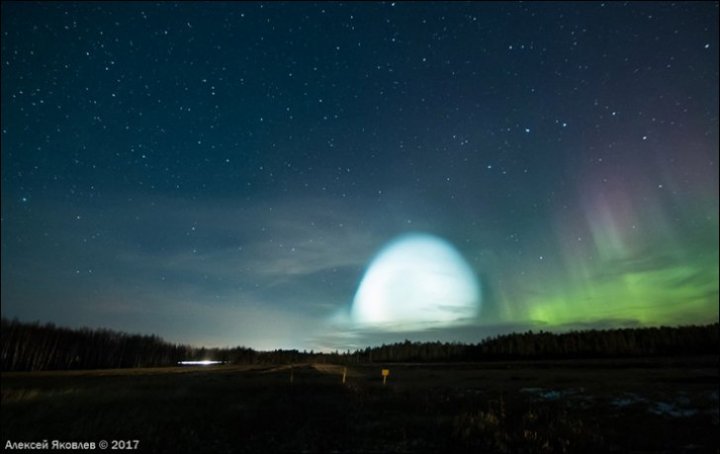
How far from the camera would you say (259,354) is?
17125 cm

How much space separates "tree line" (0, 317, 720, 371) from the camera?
99750mm

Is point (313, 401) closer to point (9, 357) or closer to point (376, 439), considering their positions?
point (376, 439)

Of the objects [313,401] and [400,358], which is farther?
[400,358]

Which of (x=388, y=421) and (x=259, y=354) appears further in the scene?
(x=259, y=354)

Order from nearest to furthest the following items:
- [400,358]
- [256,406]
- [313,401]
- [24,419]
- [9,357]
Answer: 1. [24,419]
2. [256,406]
3. [313,401]
4. [9,357]
5. [400,358]

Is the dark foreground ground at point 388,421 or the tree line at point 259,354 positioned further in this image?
the tree line at point 259,354

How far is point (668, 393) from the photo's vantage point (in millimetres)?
29172

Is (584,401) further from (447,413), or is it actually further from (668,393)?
(447,413)

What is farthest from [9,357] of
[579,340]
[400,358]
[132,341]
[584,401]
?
[579,340]

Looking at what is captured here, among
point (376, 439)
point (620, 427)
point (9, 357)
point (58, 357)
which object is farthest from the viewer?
point (58, 357)

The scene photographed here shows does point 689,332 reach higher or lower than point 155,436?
higher

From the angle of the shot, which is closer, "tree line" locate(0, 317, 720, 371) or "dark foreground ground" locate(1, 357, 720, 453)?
"dark foreground ground" locate(1, 357, 720, 453)

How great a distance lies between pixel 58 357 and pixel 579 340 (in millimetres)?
144888

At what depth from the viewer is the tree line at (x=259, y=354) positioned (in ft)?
327
